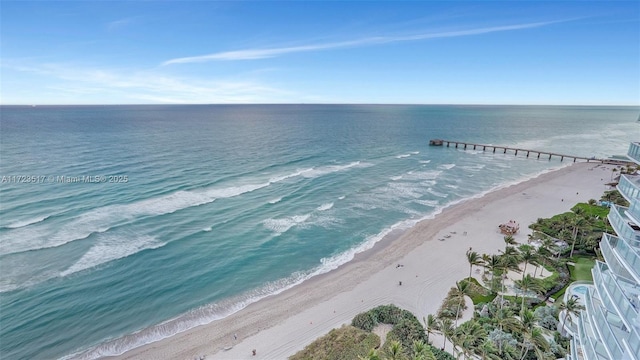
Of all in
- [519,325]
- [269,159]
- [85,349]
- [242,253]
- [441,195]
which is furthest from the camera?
[269,159]

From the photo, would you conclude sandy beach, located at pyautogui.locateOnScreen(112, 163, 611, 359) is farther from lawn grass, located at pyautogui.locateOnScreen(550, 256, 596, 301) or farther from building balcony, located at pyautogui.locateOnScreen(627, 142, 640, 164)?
building balcony, located at pyautogui.locateOnScreen(627, 142, 640, 164)

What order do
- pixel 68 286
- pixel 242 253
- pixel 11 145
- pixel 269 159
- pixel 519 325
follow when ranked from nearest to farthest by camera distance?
pixel 519 325 < pixel 68 286 < pixel 242 253 < pixel 269 159 < pixel 11 145

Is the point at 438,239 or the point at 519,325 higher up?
the point at 519,325

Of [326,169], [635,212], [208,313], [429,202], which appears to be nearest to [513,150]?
[429,202]

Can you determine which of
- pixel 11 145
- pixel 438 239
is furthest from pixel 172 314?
pixel 11 145

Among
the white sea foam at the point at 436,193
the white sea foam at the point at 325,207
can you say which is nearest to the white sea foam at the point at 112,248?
the white sea foam at the point at 325,207

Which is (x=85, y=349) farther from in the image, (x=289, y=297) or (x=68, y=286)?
(x=289, y=297)

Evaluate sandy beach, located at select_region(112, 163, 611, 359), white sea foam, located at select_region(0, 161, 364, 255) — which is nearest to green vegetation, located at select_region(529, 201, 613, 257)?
sandy beach, located at select_region(112, 163, 611, 359)

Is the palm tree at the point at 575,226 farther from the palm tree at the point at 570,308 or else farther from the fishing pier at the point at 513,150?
the fishing pier at the point at 513,150
